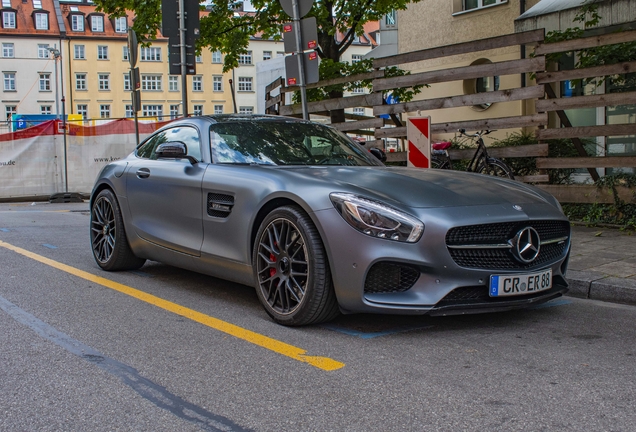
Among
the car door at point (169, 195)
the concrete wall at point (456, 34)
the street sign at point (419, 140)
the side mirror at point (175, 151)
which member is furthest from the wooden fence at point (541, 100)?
the concrete wall at point (456, 34)

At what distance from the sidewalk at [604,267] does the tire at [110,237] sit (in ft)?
12.2

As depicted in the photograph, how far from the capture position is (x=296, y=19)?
8.75 m

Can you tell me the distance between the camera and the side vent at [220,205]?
497 cm

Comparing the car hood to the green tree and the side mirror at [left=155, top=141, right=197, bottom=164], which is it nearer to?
the side mirror at [left=155, top=141, right=197, bottom=164]

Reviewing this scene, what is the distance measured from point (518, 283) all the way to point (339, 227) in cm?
109

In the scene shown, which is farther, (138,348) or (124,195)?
(124,195)

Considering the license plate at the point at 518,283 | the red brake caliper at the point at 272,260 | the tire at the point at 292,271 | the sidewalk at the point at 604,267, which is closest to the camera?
the license plate at the point at 518,283

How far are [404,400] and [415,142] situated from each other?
5.67 metres

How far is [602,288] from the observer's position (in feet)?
17.9

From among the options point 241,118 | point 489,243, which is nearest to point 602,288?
point 489,243

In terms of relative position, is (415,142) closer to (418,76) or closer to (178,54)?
(418,76)

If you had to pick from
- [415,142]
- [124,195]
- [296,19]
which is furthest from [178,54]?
[124,195]

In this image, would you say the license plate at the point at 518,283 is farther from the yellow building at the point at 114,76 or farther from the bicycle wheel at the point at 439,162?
the yellow building at the point at 114,76

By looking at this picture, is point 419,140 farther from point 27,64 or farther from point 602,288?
point 27,64
